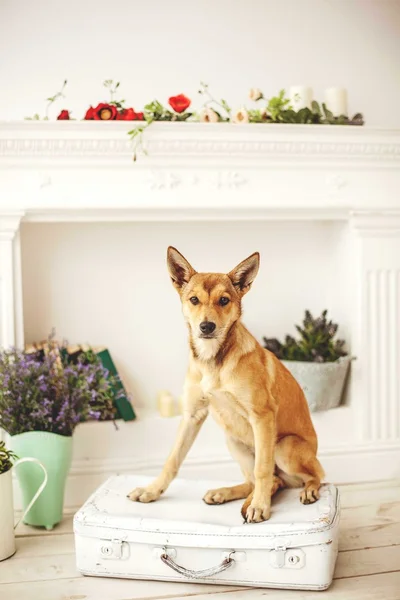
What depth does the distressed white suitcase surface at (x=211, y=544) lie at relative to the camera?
176 centimetres

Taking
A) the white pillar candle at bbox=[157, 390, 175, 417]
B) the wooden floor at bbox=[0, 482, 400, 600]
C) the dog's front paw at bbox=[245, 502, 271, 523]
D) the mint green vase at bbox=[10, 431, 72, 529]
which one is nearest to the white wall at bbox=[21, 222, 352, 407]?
the white pillar candle at bbox=[157, 390, 175, 417]

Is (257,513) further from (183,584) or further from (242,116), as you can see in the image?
(242,116)

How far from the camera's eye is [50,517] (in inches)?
90.0

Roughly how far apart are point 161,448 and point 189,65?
150 centimetres

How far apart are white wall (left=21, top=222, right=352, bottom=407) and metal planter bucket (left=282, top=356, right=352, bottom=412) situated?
18 cm

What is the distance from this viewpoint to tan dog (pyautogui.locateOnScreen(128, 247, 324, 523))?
71.1 inches

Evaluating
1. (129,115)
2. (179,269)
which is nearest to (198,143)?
(129,115)

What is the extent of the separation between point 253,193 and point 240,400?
1010mm

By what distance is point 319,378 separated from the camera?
106 inches

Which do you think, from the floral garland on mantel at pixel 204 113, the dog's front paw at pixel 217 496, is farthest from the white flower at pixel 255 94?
the dog's front paw at pixel 217 496

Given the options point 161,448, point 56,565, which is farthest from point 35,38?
point 56,565

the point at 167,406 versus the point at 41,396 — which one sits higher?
the point at 41,396

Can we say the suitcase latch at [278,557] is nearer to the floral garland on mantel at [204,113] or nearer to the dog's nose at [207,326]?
the dog's nose at [207,326]

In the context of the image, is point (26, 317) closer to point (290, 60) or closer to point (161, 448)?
point (161, 448)
